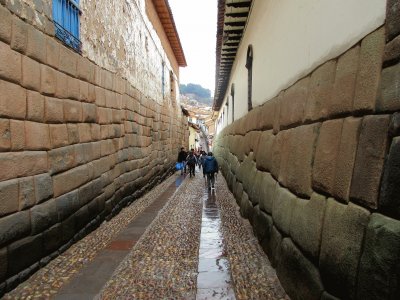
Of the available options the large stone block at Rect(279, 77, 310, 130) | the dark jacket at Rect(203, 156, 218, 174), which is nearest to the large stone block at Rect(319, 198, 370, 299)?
the large stone block at Rect(279, 77, 310, 130)

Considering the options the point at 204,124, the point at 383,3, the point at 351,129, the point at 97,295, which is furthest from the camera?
the point at 204,124

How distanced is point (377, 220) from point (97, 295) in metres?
2.65

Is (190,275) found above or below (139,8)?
below

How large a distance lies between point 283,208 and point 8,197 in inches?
110

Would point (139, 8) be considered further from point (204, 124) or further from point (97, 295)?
point (204, 124)

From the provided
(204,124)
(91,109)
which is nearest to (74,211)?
(91,109)

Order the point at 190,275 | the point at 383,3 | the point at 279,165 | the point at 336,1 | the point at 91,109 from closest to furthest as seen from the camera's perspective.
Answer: the point at 383,3 → the point at 336,1 → the point at 190,275 → the point at 279,165 → the point at 91,109

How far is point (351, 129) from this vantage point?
2.43 metres

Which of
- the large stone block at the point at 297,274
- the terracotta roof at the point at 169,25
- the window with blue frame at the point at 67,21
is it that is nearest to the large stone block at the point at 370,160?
the large stone block at the point at 297,274

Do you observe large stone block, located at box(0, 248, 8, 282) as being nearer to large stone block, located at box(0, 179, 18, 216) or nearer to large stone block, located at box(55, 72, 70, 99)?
large stone block, located at box(0, 179, 18, 216)

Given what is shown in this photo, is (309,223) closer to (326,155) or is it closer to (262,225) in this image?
(326,155)

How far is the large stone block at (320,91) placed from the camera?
2.92m

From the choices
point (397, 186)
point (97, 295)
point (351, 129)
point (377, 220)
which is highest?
point (351, 129)

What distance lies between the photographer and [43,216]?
4273 mm
